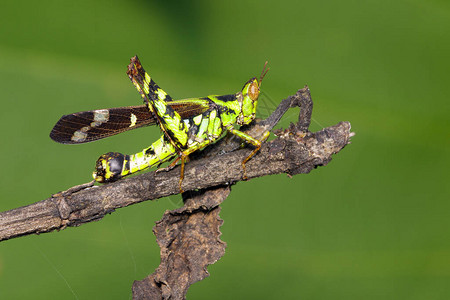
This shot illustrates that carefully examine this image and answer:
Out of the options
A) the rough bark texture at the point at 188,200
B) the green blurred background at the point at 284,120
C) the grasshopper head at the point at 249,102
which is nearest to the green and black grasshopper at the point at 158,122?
the grasshopper head at the point at 249,102

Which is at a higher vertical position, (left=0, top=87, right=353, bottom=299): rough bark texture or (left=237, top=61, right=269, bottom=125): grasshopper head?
(left=237, top=61, right=269, bottom=125): grasshopper head

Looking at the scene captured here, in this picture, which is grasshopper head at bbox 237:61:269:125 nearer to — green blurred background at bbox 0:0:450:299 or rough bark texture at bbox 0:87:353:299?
rough bark texture at bbox 0:87:353:299

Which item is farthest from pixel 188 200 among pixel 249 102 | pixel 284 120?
pixel 284 120

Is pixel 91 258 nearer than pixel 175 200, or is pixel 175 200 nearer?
pixel 175 200

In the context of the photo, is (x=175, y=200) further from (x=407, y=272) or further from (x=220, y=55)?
(x=407, y=272)

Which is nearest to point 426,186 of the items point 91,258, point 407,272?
point 407,272

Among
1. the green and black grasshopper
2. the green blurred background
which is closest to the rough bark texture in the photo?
the green and black grasshopper
